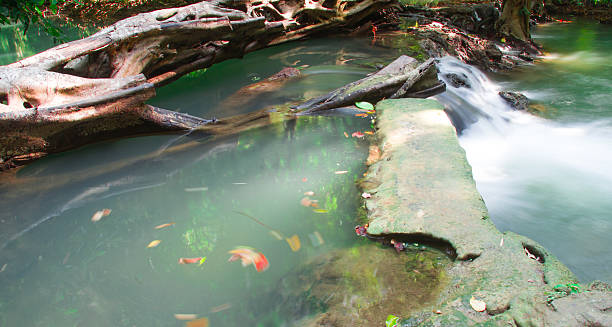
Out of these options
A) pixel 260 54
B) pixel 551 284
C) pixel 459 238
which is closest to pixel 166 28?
pixel 260 54

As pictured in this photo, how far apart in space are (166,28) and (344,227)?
11.6ft

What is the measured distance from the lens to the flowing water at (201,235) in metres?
2.03

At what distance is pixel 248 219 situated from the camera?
8.96ft

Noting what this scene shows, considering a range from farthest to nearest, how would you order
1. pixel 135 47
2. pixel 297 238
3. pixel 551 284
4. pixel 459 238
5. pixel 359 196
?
1. pixel 135 47
2. pixel 359 196
3. pixel 297 238
4. pixel 459 238
5. pixel 551 284

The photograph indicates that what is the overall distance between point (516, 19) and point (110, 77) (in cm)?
919

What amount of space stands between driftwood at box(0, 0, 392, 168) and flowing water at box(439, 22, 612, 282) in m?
3.24

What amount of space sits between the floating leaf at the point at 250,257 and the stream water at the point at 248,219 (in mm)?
49

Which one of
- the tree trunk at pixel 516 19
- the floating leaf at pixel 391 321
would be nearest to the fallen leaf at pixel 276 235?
the floating leaf at pixel 391 321

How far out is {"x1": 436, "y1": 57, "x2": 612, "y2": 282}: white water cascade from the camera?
287 centimetres

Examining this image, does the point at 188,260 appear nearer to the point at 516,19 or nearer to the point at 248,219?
the point at 248,219

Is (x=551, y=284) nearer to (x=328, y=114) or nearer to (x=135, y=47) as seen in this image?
(x=328, y=114)

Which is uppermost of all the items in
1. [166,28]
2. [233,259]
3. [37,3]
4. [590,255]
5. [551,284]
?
[37,3]

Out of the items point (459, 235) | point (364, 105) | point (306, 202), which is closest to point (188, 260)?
point (306, 202)

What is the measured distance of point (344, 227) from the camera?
2568 millimetres
